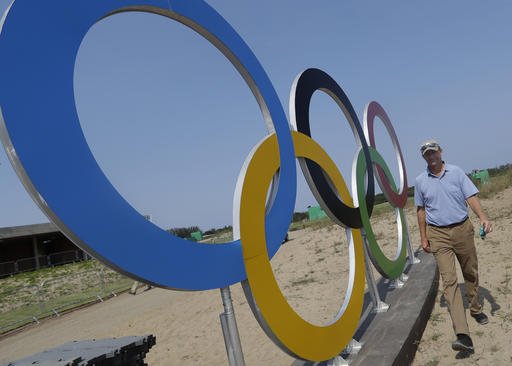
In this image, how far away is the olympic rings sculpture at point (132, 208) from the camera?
1843 mm

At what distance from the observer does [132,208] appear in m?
2.20

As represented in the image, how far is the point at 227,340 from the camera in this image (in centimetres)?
281

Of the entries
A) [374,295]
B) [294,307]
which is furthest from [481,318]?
[294,307]

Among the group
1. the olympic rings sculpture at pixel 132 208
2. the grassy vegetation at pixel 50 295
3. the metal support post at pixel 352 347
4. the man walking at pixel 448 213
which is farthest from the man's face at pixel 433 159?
the grassy vegetation at pixel 50 295

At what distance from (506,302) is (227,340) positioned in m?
3.94

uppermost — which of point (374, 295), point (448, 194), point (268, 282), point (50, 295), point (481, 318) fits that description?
point (448, 194)

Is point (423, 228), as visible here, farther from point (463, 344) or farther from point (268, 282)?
point (268, 282)

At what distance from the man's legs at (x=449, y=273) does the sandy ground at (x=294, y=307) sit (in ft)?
1.18

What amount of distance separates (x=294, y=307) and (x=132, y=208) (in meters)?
5.92

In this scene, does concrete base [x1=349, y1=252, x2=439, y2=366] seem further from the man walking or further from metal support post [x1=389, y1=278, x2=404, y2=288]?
the man walking

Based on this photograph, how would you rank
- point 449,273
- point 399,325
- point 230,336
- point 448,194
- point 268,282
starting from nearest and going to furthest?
point 230,336, point 268,282, point 449,273, point 448,194, point 399,325

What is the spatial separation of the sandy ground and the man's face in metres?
1.76

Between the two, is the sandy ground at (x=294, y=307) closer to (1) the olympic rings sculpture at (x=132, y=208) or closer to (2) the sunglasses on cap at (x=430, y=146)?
(1) the olympic rings sculpture at (x=132, y=208)

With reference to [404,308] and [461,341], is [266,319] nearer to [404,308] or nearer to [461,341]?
[461,341]
